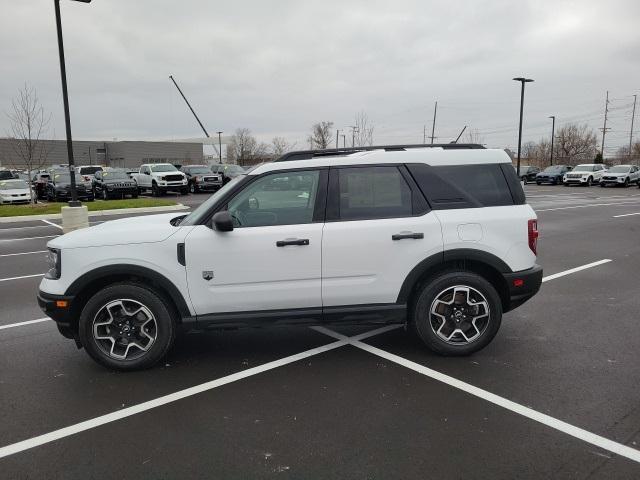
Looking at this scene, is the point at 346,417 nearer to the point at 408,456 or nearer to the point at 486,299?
the point at 408,456

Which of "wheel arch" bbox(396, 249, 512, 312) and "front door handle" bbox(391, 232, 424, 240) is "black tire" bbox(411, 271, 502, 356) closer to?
"wheel arch" bbox(396, 249, 512, 312)

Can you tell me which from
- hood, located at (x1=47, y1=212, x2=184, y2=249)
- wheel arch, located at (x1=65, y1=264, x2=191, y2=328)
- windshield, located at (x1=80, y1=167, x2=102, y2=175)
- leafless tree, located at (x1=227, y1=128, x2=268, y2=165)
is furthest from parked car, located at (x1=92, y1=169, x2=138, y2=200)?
leafless tree, located at (x1=227, y1=128, x2=268, y2=165)

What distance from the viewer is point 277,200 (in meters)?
4.52

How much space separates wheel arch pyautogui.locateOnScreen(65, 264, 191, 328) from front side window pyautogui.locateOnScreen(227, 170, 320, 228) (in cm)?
79

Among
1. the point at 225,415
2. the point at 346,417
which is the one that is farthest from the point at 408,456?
the point at 225,415

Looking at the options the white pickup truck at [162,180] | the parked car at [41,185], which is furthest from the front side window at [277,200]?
the parked car at [41,185]

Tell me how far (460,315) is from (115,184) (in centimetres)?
2605

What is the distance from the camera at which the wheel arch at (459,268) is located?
172 inches

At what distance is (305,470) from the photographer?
9.45 ft

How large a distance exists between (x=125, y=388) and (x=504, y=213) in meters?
3.58

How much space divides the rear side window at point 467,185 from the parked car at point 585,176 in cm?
3812

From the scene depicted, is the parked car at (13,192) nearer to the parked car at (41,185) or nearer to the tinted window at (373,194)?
the parked car at (41,185)

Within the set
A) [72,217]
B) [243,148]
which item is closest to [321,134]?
[243,148]

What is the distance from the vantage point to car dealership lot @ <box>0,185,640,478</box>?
2955mm
